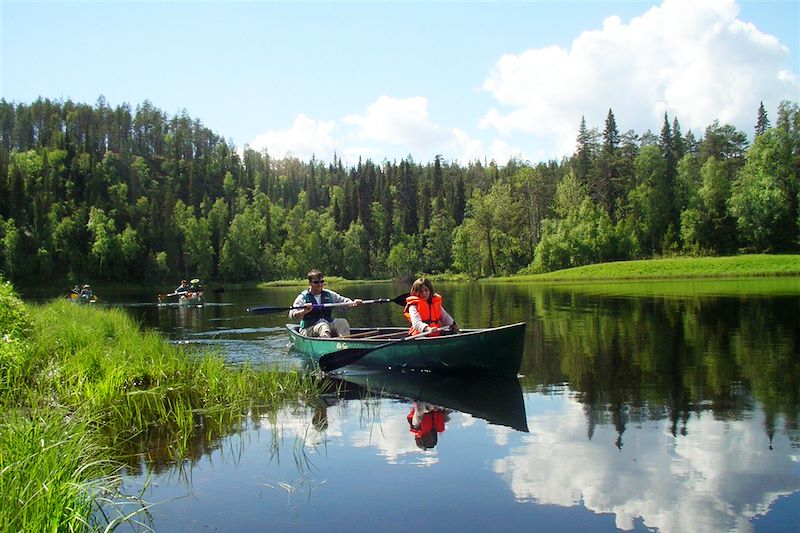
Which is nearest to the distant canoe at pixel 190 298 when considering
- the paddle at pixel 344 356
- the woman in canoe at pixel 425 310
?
the paddle at pixel 344 356

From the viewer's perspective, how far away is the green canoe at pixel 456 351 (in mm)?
13281

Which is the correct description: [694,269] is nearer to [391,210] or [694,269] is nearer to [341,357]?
[341,357]

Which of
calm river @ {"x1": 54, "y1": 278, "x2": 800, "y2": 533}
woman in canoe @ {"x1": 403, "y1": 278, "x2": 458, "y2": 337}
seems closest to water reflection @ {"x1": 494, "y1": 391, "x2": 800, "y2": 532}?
calm river @ {"x1": 54, "y1": 278, "x2": 800, "y2": 533}

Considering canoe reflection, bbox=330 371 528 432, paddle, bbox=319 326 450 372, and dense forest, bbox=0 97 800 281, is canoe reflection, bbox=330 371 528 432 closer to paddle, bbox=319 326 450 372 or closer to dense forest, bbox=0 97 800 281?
paddle, bbox=319 326 450 372

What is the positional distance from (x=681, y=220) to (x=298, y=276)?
197 feet

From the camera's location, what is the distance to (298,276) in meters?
113

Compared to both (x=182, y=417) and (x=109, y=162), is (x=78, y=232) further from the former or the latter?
(x=182, y=417)

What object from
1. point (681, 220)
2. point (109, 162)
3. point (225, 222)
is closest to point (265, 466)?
point (681, 220)

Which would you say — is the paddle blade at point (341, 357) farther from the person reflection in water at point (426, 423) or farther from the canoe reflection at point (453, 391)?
the person reflection in water at point (426, 423)

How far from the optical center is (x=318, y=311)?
17219 mm

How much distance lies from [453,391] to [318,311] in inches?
222

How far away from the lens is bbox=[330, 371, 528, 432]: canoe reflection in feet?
35.4

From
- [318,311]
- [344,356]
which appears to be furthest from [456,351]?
[318,311]

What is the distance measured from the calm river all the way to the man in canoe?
224cm
